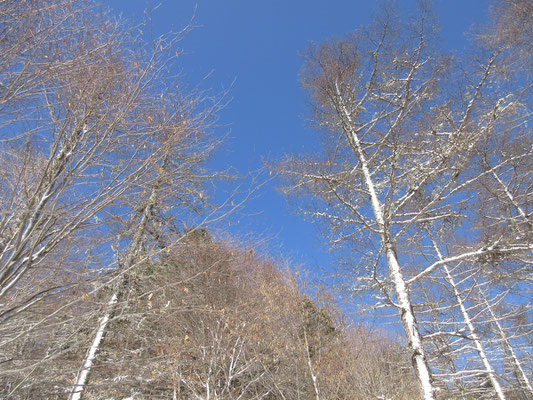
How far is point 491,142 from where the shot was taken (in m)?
4.98

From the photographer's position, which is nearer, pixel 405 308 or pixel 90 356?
pixel 90 356

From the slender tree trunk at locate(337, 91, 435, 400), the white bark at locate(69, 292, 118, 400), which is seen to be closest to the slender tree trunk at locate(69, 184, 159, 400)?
the white bark at locate(69, 292, 118, 400)

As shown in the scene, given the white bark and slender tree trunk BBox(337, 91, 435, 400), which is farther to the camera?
slender tree trunk BBox(337, 91, 435, 400)

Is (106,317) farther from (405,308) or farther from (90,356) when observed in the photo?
(405,308)

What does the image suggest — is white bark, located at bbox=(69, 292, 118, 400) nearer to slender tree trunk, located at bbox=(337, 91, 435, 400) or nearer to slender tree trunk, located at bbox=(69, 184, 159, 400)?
slender tree trunk, located at bbox=(69, 184, 159, 400)

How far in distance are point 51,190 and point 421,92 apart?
469cm

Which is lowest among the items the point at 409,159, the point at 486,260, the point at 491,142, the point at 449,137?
the point at 486,260

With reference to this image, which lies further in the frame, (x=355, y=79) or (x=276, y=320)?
(x=276, y=320)

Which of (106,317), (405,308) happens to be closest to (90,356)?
(106,317)

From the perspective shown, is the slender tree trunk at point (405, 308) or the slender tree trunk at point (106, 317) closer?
the slender tree trunk at point (106, 317)

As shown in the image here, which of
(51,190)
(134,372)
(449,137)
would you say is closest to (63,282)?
(51,190)

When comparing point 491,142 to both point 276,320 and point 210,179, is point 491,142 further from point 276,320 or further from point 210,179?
point 276,320

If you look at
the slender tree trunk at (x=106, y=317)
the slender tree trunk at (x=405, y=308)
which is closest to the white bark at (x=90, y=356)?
the slender tree trunk at (x=106, y=317)

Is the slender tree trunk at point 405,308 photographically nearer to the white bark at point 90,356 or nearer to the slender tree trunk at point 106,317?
the slender tree trunk at point 106,317
